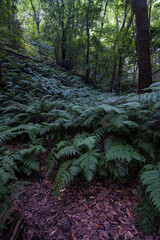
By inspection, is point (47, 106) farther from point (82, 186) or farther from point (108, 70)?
point (108, 70)

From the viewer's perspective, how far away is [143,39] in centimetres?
357

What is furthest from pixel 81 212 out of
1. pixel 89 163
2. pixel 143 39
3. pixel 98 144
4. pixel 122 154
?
pixel 143 39

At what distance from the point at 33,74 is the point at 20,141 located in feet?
18.4

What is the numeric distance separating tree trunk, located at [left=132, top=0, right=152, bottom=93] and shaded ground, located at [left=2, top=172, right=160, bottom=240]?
2883mm

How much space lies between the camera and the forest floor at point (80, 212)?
4.83 ft

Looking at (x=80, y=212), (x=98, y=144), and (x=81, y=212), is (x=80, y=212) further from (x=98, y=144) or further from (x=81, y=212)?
(x=98, y=144)

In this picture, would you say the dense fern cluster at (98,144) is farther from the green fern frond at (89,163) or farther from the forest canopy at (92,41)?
the forest canopy at (92,41)

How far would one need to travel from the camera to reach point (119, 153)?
1.82 m

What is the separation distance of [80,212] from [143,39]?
14.6 feet

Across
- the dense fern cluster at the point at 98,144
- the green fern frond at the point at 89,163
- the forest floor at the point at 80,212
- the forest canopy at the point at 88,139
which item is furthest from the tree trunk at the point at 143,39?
the forest floor at the point at 80,212

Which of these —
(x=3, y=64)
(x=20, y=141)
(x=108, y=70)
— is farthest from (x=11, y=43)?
(x=20, y=141)

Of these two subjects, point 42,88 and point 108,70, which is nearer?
point 42,88

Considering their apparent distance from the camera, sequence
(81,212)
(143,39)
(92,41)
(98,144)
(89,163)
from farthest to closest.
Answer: (92,41), (143,39), (98,144), (89,163), (81,212)

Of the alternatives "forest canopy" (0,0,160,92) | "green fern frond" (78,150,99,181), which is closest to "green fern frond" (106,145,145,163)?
"green fern frond" (78,150,99,181)
